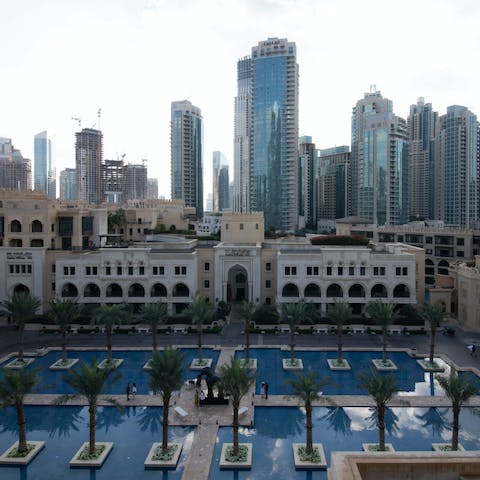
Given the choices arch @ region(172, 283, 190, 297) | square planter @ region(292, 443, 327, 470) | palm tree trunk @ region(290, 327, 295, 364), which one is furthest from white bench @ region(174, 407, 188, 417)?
arch @ region(172, 283, 190, 297)

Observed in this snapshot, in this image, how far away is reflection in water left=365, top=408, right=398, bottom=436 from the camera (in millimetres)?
34931

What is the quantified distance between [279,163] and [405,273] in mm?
97048

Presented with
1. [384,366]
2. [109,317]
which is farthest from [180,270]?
[384,366]

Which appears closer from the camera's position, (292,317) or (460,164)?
(292,317)

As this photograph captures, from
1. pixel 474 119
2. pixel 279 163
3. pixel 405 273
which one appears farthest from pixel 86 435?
pixel 474 119

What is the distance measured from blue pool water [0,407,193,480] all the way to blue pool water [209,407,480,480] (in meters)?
4.65

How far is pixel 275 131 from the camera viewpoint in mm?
158375

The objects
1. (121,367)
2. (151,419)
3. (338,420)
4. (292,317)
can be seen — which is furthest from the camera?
(292,317)

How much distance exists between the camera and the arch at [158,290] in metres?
69.3

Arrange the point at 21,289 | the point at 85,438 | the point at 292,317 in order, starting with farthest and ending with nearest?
1. the point at 21,289
2. the point at 292,317
3. the point at 85,438

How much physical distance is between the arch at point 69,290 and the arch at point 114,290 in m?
4.42

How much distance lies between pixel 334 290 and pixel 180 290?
2211 cm

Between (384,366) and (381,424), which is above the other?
(381,424)

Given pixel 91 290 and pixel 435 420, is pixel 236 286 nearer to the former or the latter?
pixel 91 290
